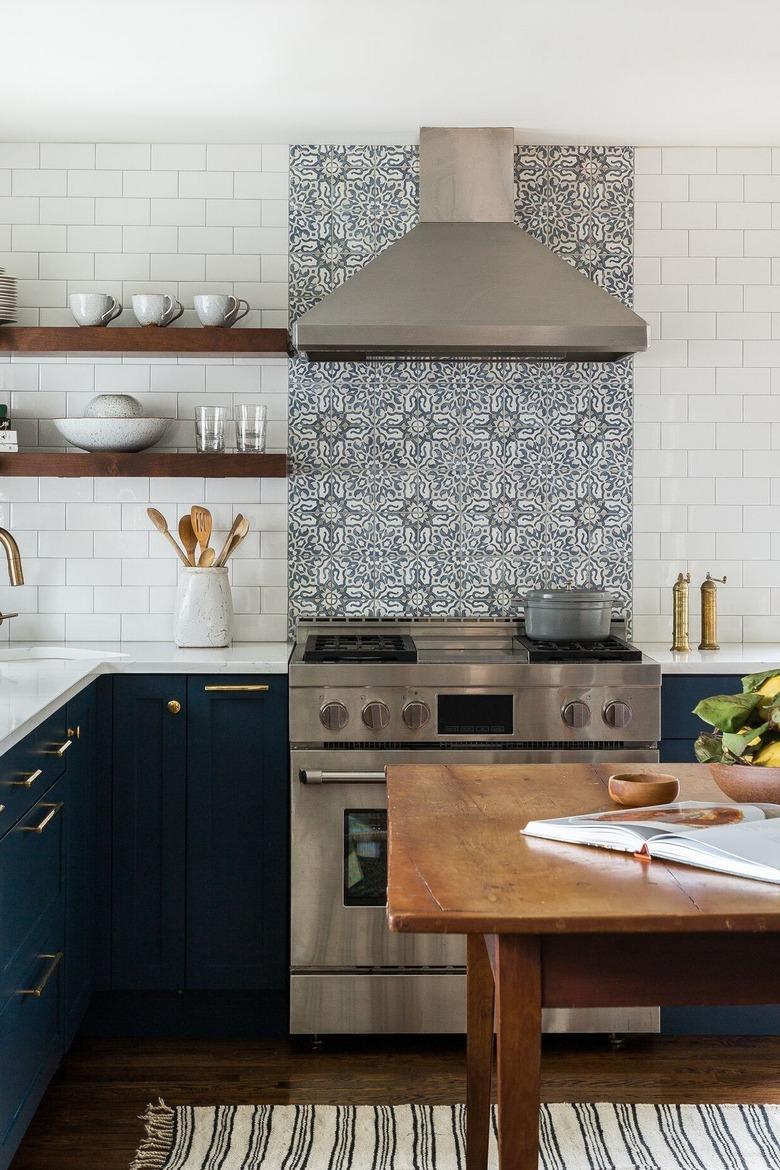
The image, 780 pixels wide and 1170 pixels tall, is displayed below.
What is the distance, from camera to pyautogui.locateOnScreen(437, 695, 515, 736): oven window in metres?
3.46

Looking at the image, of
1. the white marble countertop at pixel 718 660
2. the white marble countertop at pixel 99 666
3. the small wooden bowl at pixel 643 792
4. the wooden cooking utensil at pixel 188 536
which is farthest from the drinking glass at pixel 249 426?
the small wooden bowl at pixel 643 792

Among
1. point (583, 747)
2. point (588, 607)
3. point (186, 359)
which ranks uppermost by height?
point (186, 359)

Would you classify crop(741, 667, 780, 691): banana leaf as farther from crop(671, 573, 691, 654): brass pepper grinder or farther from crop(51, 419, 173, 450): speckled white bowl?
crop(51, 419, 173, 450): speckled white bowl

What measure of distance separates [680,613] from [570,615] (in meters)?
0.48

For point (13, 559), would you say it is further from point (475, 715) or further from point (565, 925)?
point (565, 925)

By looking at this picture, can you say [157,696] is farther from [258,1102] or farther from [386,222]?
[386,222]

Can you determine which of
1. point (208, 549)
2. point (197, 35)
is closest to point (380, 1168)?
point (208, 549)

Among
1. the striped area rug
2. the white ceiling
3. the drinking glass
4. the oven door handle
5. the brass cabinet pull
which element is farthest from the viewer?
the drinking glass

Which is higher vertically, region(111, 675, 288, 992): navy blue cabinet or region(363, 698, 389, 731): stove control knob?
region(363, 698, 389, 731): stove control knob

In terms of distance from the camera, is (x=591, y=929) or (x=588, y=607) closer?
(x=591, y=929)

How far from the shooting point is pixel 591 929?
143 centimetres

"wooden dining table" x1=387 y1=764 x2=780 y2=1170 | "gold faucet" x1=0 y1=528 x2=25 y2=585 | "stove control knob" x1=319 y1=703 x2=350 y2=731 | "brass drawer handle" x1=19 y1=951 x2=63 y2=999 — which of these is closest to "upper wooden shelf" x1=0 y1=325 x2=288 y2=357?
"gold faucet" x1=0 y1=528 x2=25 y2=585

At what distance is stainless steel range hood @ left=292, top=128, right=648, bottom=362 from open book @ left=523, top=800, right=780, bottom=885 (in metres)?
2.01

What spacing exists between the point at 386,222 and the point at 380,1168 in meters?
3.02
